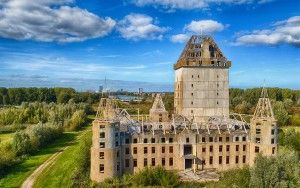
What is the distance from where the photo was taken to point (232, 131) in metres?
60.2

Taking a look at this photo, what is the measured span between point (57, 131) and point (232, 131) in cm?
5173

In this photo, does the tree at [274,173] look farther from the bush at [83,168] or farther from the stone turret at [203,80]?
the stone turret at [203,80]

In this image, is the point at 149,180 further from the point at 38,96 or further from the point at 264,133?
the point at 38,96

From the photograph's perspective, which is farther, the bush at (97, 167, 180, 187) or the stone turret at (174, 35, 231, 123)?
the stone turret at (174, 35, 231, 123)

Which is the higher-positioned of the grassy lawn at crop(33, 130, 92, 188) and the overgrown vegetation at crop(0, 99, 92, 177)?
the overgrown vegetation at crop(0, 99, 92, 177)

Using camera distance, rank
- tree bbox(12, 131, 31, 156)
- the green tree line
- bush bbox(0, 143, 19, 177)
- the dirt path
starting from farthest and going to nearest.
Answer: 1. the green tree line
2. tree bbox(12, 131, 31, 156)
3. bush bbox(0, 143, 19, 177)
4. the dirt path

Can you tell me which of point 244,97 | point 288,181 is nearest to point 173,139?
point 288,181

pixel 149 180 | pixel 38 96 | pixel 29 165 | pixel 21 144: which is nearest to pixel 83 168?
pixel 149 180

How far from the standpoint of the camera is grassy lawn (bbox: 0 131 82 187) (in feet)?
197

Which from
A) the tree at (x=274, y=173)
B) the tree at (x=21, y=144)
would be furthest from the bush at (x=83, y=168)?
the tree at (x=274, y=173)

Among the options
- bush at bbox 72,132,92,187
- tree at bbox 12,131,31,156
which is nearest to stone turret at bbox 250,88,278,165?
bush at bbox 72,132,92,187

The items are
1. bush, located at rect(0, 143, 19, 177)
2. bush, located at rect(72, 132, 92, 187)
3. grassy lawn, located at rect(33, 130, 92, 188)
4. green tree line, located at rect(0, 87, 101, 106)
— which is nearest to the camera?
bush, located at rect(72, 132, 92, 187)

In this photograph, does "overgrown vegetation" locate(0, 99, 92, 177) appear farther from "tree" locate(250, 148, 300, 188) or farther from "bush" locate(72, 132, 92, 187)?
"tree" locate(250, 148, 300, 188)

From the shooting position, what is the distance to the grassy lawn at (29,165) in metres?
60.2
